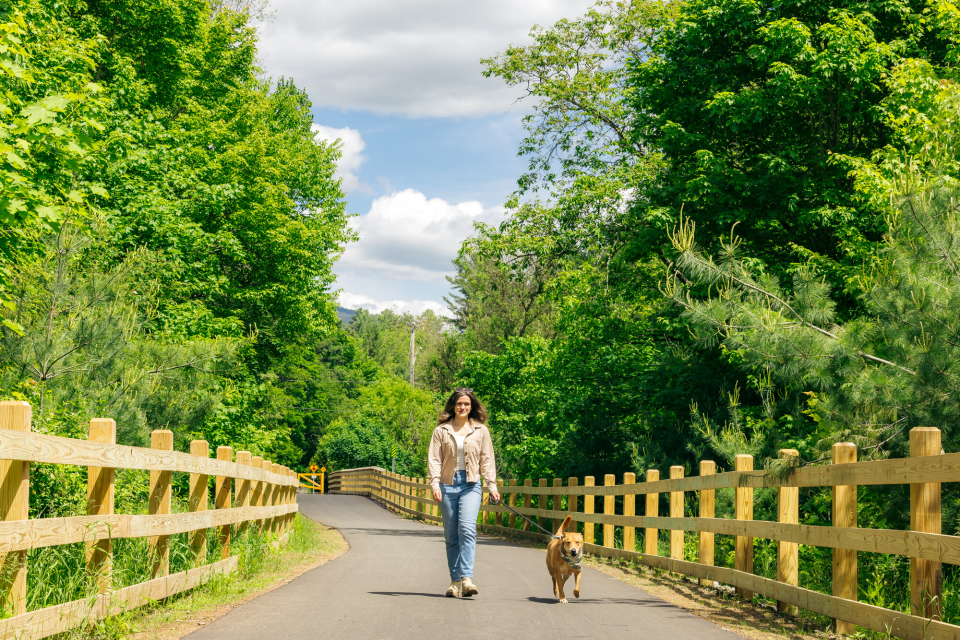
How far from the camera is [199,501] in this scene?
7.31 meters

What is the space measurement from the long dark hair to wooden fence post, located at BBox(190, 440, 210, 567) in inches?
83.7

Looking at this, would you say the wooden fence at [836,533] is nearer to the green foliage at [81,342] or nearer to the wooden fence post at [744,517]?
the wooden fence post at [744,517]

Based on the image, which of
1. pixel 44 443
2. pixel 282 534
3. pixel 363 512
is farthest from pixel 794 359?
pixel 363 512

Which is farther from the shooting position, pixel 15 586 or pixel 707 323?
pixel 707 323

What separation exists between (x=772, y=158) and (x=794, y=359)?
827cm

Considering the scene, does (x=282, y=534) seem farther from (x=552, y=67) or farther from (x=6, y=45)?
(x=552, y=67)

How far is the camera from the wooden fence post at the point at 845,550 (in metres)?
5.79

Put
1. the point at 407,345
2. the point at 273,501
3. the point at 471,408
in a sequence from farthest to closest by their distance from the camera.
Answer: the point at 407,345 < the point at 273,501 < the point at 471,408

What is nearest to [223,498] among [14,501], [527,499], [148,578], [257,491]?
[148,578]

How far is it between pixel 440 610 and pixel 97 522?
277cm

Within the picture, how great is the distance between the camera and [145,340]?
47.2 ft

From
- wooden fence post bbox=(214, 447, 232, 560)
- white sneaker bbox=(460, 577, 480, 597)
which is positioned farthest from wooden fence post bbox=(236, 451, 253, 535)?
white sneaker bbox=(460, 577, 480, 597)

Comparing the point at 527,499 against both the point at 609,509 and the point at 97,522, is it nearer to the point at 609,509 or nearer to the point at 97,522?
the point at 609,509

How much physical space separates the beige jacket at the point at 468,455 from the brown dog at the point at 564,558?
29.8 inches
